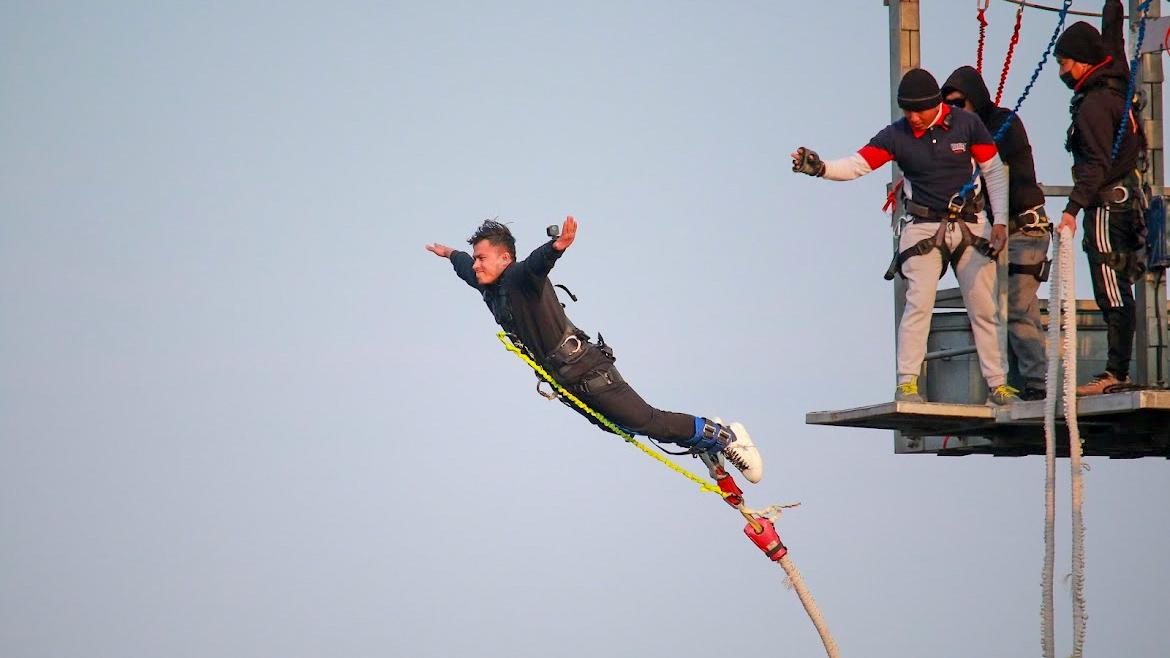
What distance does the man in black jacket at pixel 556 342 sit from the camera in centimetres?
1659

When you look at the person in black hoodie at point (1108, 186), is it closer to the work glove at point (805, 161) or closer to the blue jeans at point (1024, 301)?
the blue jeans at point (1024, 301)

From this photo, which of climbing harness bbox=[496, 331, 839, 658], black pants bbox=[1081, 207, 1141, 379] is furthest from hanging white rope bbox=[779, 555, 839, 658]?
black pants bbox=[1081, 207, 1141, 379]

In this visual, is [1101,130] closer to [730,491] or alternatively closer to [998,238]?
[998,238]

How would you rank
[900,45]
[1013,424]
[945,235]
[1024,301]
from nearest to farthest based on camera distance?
[945,235]
[1024,301]
[1013,424]
[900,45]

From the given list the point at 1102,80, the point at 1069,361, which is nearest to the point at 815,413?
the point at 1069,361

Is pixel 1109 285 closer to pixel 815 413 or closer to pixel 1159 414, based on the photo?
pixel 1159 414

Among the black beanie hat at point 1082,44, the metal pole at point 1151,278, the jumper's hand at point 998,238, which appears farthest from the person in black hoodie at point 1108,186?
the jumper's hand at point 998,238

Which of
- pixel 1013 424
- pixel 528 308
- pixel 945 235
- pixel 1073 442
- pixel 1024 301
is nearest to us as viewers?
pixel 1073 442

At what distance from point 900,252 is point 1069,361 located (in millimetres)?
1971

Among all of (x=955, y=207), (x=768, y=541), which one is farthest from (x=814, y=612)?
(x=955, y=207)

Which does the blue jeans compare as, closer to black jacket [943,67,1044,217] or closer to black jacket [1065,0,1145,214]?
black jacket [943,67,1044,217]

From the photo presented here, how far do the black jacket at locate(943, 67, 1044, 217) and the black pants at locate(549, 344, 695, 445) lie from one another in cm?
353

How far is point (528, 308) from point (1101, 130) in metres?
5.03

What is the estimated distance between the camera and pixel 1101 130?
51.5ft
